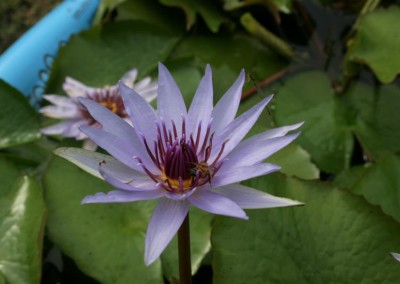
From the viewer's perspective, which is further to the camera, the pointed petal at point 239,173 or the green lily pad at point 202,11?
the green lily pad at point 202,11

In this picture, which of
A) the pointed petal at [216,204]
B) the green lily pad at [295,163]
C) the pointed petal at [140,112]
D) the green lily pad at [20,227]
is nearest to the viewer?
the pointed petal at [216,204]

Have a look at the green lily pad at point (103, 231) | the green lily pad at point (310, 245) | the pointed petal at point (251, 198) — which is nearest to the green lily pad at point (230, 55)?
the green lily pad at point (103, 231)

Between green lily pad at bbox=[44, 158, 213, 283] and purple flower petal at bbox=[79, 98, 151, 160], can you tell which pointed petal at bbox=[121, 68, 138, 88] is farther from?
purple flower petal at bbox=[79, 98, 151, 160]

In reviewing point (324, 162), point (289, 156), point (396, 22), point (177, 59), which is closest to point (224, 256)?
point (289, 156)

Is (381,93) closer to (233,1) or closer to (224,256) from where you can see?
(233,1)

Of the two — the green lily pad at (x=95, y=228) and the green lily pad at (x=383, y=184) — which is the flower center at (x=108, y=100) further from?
the green lily pad at (x=383, y=184)

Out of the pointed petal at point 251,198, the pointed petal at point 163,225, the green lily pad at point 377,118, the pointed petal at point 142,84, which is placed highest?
the pointed petal at point 251,198
